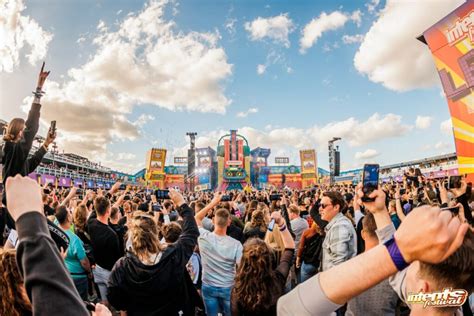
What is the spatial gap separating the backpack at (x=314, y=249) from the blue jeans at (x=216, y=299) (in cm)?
185

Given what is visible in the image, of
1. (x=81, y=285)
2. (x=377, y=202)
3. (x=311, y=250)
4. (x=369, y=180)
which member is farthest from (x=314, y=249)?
(x=81, y=285)

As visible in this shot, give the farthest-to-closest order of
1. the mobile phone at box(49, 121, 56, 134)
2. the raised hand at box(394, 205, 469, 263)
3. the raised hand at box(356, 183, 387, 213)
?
1. the mobile phone at box(49, 121, 56, 134)
2. the raised hand at box(356, 183, 387, 213)
3. the raised hand at box(394, 205, 469, 263)

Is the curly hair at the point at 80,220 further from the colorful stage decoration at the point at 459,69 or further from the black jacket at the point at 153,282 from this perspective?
the colorful stage decoration at the point at 459,69

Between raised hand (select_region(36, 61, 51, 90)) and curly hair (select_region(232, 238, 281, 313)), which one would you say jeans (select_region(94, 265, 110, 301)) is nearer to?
curly hair (select_region(232, 238, 281, 313))

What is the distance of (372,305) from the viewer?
8.96ft

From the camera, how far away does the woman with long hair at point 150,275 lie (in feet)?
8.47

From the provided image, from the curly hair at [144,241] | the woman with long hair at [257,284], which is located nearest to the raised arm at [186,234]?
the curly hair at [144,241]

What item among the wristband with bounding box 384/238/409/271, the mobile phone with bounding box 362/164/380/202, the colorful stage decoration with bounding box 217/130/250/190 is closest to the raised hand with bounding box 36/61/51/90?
the mobile phone with bounding box 362/164/380/202

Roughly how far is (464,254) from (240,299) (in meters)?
1.90

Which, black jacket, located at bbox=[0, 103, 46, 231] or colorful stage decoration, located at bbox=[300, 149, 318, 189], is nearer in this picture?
black jacket, located at bbox=[0, 103, 46, 231]

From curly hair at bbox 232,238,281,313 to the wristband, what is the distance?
1.93 metres

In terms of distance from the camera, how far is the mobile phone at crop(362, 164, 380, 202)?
5.91ft

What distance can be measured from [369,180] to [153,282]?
87.9 inches


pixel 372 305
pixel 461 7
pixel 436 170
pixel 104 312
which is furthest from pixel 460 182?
pixel 436 170
